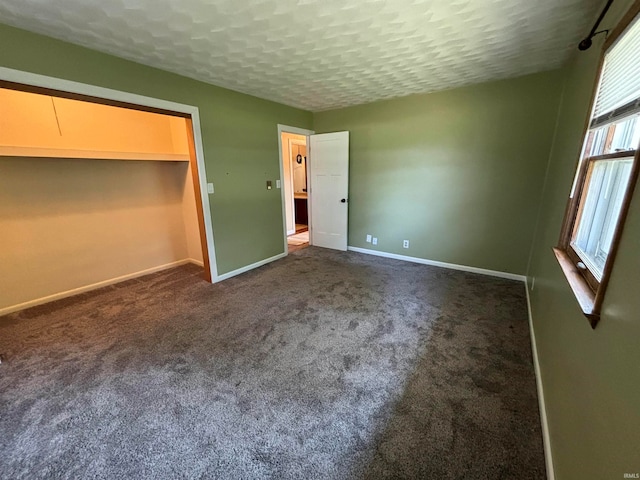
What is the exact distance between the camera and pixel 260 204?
12.8 feet

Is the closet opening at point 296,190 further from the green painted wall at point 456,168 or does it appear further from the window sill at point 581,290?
the window sill at point 581,290

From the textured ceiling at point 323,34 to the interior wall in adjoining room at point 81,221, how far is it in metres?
1.47

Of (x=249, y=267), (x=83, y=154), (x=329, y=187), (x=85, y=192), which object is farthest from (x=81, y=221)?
(x=329, y=187)

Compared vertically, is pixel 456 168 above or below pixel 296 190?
above

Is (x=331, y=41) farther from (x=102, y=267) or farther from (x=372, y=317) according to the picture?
(x=102, y=267)

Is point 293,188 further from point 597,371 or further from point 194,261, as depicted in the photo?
point 597,371

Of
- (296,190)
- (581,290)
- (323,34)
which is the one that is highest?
(323,34)

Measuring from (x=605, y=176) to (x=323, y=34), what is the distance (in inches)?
81.5

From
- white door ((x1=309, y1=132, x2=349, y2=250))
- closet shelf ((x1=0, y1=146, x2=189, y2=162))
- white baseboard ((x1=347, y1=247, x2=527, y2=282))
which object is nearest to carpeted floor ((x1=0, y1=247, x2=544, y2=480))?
white baseboard ((x1=347, y1=247, x2=527, y2=282))

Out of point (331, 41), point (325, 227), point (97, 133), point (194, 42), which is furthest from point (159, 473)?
point (325, 227)

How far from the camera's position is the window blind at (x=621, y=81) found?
3.59ft

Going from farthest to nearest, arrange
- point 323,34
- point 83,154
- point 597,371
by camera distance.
Result: point 83,154, point 323,34, point 597,371

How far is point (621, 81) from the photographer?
124 centimetres

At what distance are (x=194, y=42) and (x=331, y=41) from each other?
1.13m
